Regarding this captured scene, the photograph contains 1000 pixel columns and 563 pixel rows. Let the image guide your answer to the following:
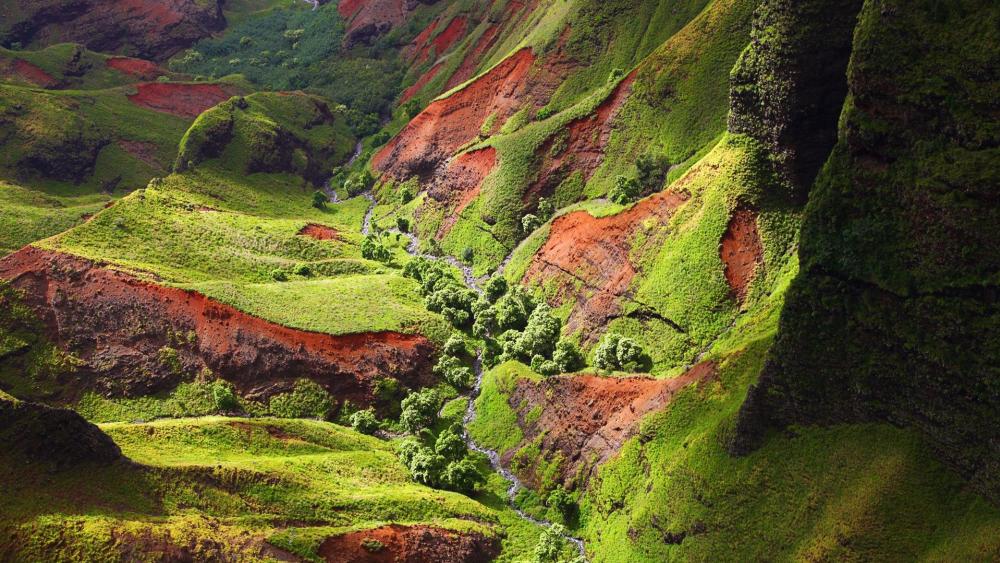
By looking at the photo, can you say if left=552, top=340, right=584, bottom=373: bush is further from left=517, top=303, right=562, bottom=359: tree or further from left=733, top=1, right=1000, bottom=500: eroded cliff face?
left=733, top=1, right=1000, bottom=500: eroded cliff face

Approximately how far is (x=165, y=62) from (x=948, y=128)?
181m

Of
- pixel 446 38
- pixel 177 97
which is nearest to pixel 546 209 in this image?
pixel 446 38

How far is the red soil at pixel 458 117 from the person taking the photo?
375ft

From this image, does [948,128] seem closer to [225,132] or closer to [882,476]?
[882,476]

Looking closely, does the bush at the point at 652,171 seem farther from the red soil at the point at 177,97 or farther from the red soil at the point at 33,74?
the red soil at the point at 33,74

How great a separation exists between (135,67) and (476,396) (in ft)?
411

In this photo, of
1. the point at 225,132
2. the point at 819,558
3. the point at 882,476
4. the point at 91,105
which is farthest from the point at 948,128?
the point at 91,105

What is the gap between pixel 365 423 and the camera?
71.8 meters

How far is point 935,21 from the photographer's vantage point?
39.2 meters

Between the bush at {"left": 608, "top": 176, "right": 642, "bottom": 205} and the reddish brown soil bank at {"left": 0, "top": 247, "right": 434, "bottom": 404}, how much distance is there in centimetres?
2526

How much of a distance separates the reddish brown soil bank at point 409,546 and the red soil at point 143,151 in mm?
98481

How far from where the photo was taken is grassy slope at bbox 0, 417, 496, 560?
46125 mm

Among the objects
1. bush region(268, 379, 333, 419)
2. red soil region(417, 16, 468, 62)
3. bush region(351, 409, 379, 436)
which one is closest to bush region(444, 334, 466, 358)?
bush region(351, 409, 379, 436)

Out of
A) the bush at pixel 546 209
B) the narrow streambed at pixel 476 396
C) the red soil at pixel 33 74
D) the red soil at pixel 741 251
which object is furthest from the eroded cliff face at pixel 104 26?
the red soil at pixel 741 251
